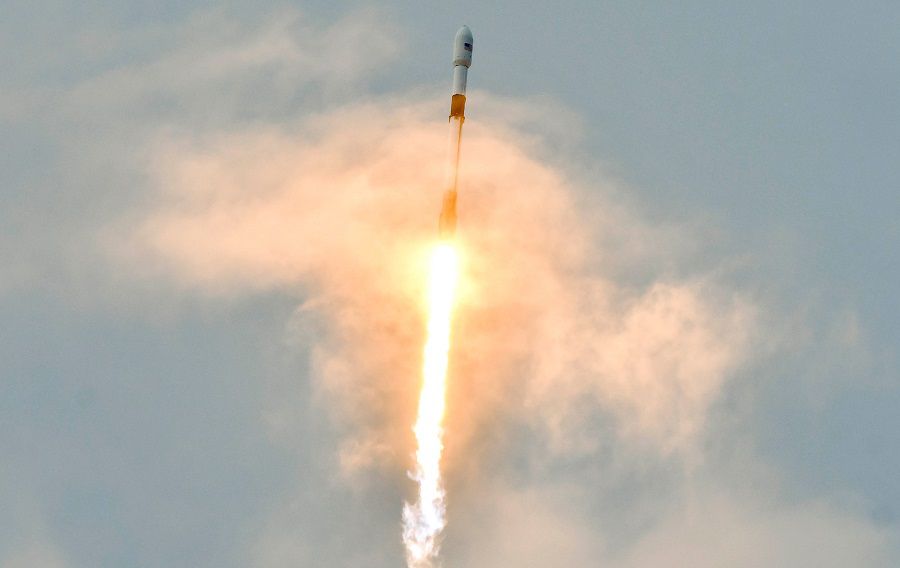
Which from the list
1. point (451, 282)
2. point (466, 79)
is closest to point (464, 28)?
point (466, 79)

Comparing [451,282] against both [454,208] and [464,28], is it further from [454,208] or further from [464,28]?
[464,28]

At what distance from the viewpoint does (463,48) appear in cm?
19825

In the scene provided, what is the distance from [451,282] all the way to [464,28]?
2043 cm

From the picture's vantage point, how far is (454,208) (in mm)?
194875

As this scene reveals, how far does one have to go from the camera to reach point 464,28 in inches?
7869

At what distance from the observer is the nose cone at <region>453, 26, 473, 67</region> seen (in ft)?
649

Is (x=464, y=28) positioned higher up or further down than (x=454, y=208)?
higher up

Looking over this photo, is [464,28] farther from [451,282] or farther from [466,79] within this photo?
[451,282]

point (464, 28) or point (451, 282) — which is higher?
point (464, 28)

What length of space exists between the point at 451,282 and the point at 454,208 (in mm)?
7655

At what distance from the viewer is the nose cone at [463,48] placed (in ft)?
649

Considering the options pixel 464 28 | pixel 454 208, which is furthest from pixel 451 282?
pixel 464 28

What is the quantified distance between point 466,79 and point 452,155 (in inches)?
270
